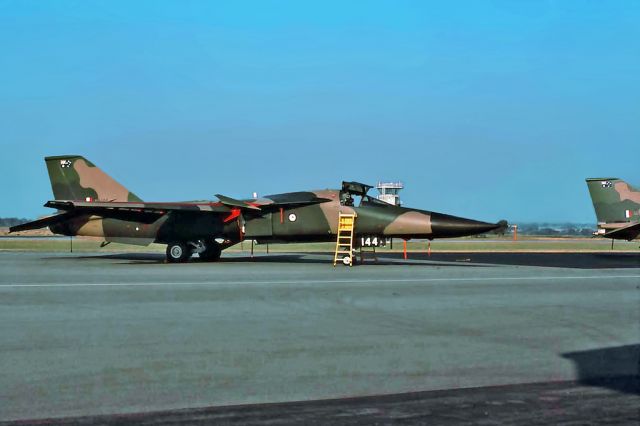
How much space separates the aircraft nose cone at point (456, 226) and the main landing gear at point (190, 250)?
280 inches

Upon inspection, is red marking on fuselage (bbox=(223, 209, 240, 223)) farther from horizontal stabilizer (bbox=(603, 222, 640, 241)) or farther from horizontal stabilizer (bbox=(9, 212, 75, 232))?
horizontal stabilizer (bbox=(603, 222, 640, 241))

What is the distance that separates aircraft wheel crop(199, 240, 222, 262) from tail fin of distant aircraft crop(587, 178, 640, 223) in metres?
15.0

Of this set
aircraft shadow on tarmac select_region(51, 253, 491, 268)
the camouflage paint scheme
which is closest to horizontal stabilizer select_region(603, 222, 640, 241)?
the camouflage paint scheme

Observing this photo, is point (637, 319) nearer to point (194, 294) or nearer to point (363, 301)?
point (363, 301)

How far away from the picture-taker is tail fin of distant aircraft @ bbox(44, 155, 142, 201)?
24.4 meters

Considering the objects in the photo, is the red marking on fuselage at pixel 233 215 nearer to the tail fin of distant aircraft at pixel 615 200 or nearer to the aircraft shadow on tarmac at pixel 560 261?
the aircraft shadow on tarmac at pixel 560 261

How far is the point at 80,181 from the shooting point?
2444 centimetres

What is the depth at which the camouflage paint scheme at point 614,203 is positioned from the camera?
91.5 ft

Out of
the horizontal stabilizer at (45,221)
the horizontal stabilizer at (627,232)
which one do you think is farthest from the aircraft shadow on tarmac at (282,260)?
the horizontal stabilizer at (627,232)

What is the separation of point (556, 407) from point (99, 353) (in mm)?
4246

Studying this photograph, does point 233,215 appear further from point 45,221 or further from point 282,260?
point 45,221

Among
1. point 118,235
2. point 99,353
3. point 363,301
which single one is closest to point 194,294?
point 363,301

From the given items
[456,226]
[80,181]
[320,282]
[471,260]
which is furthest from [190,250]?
[471,260]

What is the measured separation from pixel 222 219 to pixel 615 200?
15.4 metres
